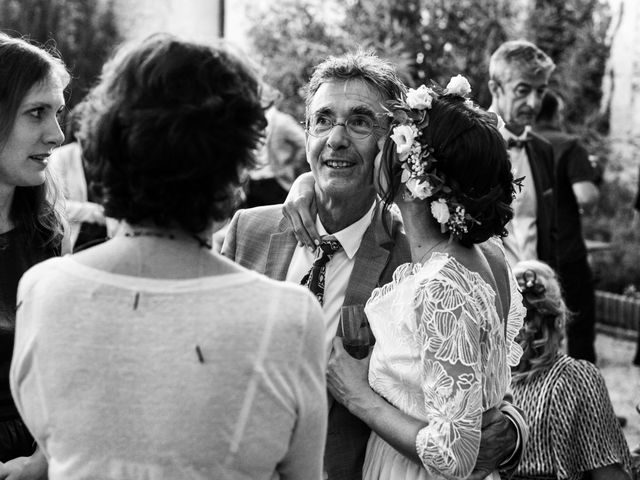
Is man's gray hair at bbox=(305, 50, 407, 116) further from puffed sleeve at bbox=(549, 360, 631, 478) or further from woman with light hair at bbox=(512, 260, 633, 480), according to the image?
puffed sleeve at bbox=(549, 360, 631, 478)

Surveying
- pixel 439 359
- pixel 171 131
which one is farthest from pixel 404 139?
pixel 171 131

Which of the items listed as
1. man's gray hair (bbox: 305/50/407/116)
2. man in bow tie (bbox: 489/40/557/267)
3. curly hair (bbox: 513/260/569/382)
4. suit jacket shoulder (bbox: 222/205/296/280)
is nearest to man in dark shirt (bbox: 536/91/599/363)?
man in bow tie (bbox: 489/40/557/267)

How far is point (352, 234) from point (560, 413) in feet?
3.71

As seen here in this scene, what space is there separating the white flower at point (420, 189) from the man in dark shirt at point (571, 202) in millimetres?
3678

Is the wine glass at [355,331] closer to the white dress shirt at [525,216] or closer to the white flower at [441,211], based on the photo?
the white flower at [441,211]

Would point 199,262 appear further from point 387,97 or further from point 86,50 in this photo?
point 86,50

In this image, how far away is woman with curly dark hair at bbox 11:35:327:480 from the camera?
5.15 ft

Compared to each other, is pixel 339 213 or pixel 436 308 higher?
pixel 436 308

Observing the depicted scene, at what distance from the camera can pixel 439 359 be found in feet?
7.18

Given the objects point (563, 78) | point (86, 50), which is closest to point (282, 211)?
point (563, 78)

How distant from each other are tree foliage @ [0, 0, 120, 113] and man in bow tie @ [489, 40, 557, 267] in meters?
7.25

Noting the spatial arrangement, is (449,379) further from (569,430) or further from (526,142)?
(526,142)

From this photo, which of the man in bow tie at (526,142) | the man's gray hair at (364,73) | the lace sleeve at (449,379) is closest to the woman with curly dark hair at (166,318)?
the lace sleeve at (449,379)

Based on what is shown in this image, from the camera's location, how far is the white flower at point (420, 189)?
2316 mm
